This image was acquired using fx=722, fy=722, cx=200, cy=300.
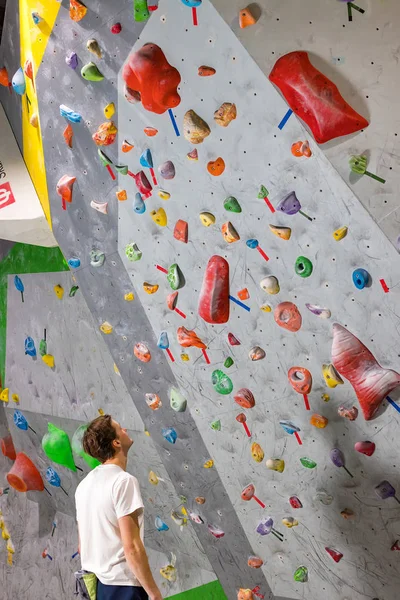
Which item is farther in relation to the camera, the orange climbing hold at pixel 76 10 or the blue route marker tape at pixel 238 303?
the orange climbing hold at pixel 76 10

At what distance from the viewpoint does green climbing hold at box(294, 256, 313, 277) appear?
2.27 m

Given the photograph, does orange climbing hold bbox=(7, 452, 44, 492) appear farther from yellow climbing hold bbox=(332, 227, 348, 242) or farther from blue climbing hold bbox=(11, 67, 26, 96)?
yellow climbing hold bbox=(332, 227, 348, 242)

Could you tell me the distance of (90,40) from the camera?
105 inches

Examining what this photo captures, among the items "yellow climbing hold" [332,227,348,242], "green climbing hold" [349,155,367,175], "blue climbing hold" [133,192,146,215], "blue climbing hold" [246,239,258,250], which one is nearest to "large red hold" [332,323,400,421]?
"yellow climbing hold" [332,227,348,242]

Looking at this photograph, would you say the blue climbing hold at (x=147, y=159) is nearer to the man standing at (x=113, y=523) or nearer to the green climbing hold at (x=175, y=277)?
the green climbing hold at (x=175, y=277)

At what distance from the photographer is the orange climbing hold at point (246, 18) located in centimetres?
215

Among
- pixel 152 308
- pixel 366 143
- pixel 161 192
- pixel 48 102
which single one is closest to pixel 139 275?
pixel 152 308

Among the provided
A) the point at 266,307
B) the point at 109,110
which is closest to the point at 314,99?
the point at 266,307

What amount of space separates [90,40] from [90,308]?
3.73ft

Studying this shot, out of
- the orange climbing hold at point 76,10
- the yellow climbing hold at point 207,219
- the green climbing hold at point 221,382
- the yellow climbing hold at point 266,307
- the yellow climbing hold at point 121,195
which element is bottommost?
the green climbing hold at point 221,382

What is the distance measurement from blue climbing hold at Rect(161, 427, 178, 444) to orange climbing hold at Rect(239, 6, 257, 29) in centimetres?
162

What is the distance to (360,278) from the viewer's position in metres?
2.14

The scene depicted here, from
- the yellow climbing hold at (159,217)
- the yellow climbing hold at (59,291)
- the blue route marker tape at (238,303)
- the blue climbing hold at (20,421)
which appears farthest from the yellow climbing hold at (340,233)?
the blue climbing hold at (20,421)

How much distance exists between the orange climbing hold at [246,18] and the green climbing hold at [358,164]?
0.52 meters
